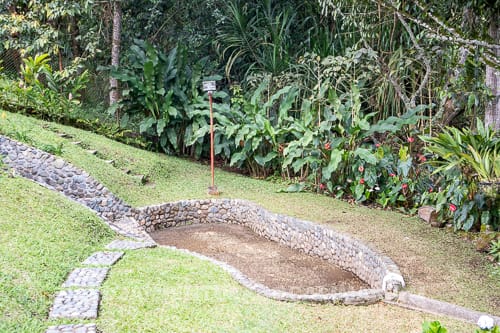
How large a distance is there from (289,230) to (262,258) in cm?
66

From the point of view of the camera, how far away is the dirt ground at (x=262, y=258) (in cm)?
549

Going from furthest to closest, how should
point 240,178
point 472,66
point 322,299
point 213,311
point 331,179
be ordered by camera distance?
point 240,178 < point 331,179 < point 472,66 < point 322,299 < point 213,311

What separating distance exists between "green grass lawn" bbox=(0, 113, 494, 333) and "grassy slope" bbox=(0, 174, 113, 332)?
0.05 m

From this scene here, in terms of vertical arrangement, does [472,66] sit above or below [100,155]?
above

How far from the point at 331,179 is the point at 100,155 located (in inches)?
136

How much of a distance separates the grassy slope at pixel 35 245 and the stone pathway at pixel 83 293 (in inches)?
2.8

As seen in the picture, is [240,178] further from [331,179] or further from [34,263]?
[34,263]

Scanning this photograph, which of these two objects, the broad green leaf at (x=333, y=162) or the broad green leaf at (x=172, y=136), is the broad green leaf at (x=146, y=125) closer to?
the broad green leaf at (x=172, y=136)

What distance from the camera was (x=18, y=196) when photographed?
232 inches

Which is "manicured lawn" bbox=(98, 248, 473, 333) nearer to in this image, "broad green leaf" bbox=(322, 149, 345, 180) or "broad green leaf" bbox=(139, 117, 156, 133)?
"broad green leaf" bbox=(322, 149, 345, 180)

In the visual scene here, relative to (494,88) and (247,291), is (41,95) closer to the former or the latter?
(247,291)

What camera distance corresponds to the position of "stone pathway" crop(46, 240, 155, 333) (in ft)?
11.7

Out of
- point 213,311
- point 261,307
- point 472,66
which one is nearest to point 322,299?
point 261,307

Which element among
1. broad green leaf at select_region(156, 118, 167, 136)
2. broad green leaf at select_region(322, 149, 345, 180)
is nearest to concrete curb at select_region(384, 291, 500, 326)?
broad green leaf at select_region(322, 149, 345, 180)
